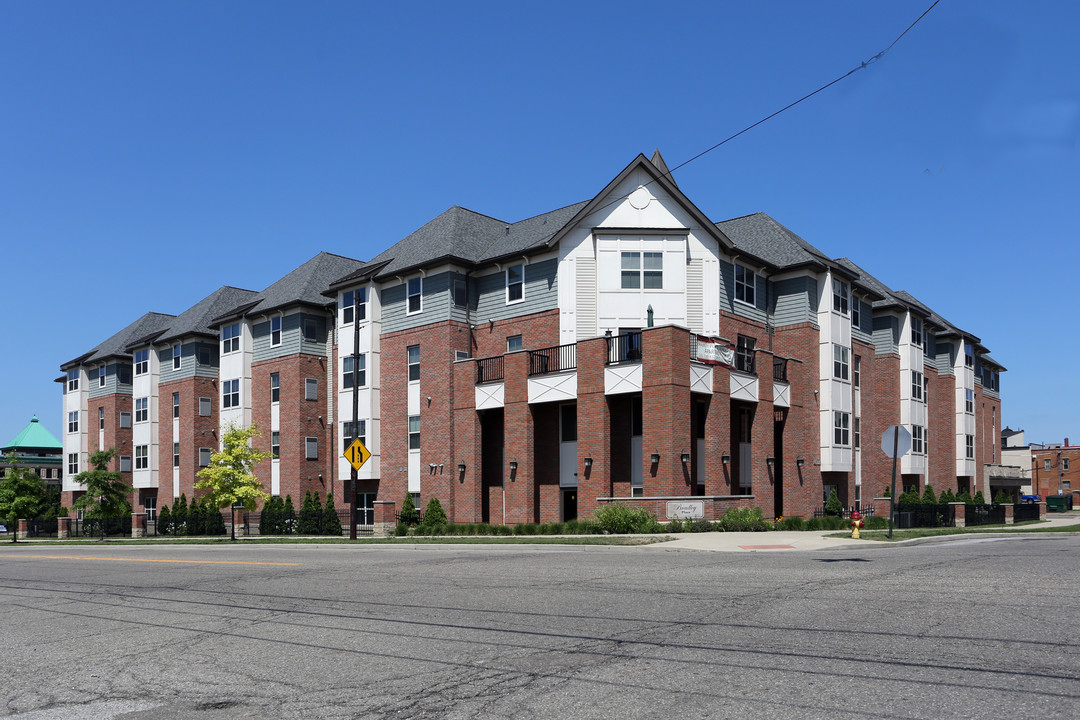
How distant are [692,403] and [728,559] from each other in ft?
54.7

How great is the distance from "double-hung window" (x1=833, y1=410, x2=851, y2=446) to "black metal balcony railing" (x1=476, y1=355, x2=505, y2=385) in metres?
16.1

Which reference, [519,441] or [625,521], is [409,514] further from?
[625,521]

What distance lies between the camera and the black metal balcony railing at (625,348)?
32103 mm

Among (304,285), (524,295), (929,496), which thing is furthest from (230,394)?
(929,496)

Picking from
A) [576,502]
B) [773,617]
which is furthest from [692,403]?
[773,617]

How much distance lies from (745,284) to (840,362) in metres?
6.68

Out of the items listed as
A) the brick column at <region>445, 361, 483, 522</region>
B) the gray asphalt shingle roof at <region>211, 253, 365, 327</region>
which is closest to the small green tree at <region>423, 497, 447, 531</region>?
the brick column at <region>445, 361, 483, 522</region>

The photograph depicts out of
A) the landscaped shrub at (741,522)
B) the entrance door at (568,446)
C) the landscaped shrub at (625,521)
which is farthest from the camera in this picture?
the entrance door at (568,446)

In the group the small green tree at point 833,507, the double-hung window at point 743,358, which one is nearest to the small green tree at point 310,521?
the double-hung window at point 743,358

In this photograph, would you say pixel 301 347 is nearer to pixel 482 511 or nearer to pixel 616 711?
pixel 482 511

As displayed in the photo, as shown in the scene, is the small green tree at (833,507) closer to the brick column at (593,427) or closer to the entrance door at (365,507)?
the brick column at (593,427)

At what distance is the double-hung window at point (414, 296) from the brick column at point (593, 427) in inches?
392

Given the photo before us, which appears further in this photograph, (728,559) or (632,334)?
(632,334)

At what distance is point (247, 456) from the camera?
4016cm
